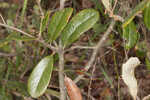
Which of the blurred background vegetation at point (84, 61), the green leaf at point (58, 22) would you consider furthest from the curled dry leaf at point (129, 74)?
the blurred background vegetation at point (84, 61)

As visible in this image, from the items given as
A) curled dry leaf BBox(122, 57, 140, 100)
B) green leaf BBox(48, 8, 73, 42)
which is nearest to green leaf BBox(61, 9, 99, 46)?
green leaf BBox(48, 8, 73, 42)

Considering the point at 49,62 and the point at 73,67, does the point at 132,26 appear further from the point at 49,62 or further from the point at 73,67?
the point at 73,67

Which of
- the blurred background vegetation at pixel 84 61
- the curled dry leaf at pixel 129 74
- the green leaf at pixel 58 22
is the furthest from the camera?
the blurred background vegetation at pixel 84 61

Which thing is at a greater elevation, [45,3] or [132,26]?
[45,3]

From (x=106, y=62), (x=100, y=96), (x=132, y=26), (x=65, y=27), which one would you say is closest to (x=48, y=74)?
(x=65, y=27)

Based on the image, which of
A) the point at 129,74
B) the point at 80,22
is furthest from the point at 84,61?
the point at 129,74

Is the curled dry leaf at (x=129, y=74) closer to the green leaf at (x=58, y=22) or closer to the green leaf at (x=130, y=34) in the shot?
the green leaf at (x=130, y=34)

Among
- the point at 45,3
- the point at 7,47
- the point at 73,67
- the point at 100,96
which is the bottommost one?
the point at 100,96
